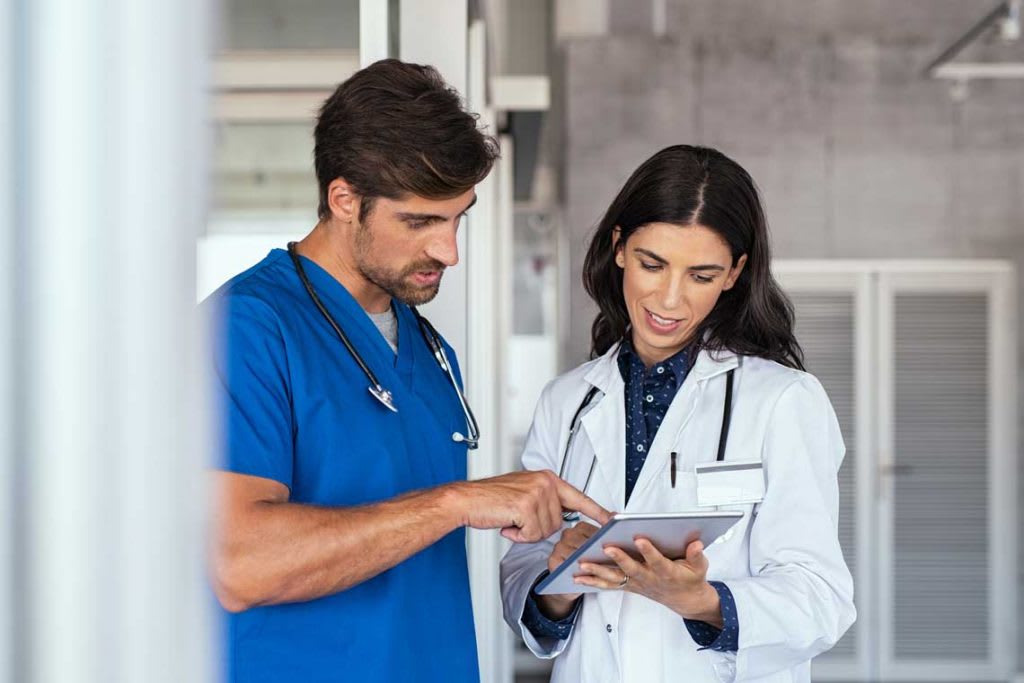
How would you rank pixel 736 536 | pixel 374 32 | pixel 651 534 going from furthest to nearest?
pixel 374 32
pixel 736 536
pixel 651 534

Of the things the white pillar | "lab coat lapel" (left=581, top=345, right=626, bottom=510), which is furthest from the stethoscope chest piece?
the white pillar

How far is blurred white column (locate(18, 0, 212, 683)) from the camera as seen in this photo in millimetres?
367

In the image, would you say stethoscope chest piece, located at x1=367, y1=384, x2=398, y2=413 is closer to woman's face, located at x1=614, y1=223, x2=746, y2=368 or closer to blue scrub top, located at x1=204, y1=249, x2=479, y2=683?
blue scrub top, located at x1=204, y1=249, x2=479, y2=683

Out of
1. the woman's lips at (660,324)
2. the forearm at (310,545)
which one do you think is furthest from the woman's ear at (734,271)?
the forearm at (310,545)

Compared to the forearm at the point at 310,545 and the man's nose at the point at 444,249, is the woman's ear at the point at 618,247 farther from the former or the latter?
the forearm at the point at 310,545

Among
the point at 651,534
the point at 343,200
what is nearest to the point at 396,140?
the point at 343,200

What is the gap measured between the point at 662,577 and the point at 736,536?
224 millimetres

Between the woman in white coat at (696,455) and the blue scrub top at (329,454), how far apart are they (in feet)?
0.74

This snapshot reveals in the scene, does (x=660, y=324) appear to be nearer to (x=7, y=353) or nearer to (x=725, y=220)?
(x=725, y=220)

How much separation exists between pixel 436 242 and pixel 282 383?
0.30 meters

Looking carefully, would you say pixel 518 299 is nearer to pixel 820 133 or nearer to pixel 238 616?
pixel 820 133

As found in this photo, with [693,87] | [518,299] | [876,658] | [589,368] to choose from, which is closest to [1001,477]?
[876,658]

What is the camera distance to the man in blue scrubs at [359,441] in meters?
1.15

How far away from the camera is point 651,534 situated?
1.35 m
